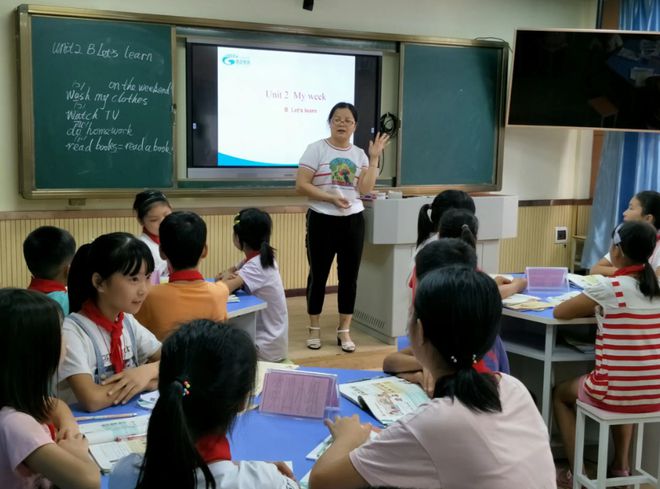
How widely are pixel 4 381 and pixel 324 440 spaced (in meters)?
0.74

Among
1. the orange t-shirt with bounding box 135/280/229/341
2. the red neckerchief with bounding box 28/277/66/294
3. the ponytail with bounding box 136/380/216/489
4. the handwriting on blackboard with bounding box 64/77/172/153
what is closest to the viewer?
the ponytail with bounding box 136/380/216/489

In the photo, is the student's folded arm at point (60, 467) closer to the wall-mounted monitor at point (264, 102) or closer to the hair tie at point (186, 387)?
→ the hair tie at point (186, 387)

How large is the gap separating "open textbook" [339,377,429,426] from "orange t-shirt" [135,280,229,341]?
2.01ft

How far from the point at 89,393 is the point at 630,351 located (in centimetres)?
190

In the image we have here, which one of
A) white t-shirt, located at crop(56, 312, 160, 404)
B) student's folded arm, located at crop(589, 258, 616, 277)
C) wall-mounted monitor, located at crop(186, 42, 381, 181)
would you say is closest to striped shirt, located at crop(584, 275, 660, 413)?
student's folded arm, located at crop(589, 258, 616, 277)

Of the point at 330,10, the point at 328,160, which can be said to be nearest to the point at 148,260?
the point at 328,160

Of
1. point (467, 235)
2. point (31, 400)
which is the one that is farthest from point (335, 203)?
point (31, 400)

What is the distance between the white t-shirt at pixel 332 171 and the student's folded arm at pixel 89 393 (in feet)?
8.52

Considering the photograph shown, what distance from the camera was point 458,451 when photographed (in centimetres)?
131

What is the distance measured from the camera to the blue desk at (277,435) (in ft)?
5.51

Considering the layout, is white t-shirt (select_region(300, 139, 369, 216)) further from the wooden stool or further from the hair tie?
the hair tie

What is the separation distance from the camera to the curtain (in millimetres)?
5910

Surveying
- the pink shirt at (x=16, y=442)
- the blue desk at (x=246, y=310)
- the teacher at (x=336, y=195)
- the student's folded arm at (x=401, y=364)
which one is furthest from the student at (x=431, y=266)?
the teacher at (x=336, y=195)

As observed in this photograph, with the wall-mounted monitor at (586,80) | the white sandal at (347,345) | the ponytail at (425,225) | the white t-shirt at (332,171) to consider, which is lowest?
the white sandal at (347,345)
